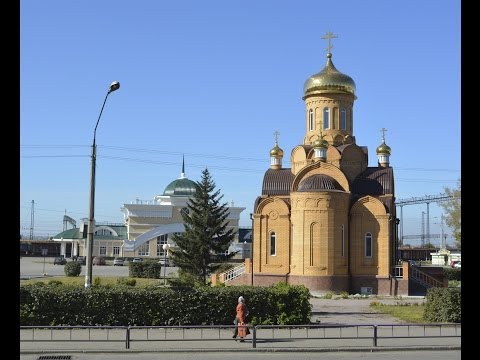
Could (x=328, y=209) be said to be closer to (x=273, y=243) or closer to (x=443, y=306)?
(x=273, y=243)

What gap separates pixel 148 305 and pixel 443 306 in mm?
8767

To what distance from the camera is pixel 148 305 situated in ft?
52.9

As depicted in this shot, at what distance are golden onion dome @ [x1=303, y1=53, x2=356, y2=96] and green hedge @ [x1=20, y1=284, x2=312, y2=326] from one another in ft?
64.2

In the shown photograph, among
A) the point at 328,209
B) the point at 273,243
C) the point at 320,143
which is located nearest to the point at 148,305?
the point at 328,209

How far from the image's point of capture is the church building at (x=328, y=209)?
30.1m

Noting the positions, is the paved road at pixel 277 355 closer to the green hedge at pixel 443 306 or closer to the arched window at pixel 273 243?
the green hedge at pixel 443 306

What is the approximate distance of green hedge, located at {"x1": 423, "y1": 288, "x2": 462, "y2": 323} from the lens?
17.6 meters

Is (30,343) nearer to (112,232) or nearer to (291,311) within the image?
(291,311)

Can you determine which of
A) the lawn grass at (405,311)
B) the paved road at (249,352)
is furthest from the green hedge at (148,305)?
the lawn grass at (405,311)

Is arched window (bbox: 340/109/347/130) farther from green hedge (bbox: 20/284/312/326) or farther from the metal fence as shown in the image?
the metal fence

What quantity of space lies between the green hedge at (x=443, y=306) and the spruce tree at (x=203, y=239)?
54.2 ft

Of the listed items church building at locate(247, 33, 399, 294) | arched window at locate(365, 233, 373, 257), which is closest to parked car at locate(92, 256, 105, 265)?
church building at locate(247, 33, 399, 294)
